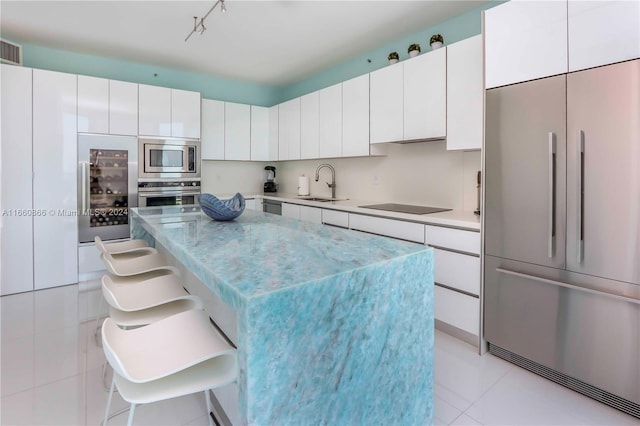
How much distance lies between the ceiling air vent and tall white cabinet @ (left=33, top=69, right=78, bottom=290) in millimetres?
248

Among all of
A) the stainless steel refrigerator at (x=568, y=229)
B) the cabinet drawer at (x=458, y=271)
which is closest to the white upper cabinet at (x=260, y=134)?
the cabinet drawer at (x=458, y=271)

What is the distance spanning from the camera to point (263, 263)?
1.23 m

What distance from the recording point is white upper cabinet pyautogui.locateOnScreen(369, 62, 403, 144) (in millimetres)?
3238

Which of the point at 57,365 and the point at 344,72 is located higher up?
the point at 344,72

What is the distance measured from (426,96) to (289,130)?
2.39 metres

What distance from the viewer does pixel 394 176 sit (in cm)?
381

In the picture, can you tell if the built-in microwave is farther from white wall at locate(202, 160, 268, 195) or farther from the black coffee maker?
the black coffee maker

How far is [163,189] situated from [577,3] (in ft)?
14.0

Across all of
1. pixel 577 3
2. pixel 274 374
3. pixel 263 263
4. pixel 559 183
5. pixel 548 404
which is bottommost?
pixel 548 404

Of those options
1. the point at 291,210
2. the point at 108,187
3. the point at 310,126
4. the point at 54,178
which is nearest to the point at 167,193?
the point at 108,187

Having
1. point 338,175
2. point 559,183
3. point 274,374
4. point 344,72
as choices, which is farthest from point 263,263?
point 344,72

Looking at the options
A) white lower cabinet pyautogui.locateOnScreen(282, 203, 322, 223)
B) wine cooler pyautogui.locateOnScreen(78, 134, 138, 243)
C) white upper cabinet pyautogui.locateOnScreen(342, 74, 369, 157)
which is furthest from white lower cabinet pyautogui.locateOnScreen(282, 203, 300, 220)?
wine cooler pyautogui.locateOnScreen(78, 134, 138, 243)

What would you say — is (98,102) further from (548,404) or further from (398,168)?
(548,404)

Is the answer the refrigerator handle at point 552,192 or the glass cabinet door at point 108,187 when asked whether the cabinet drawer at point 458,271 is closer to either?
the refrigerator handle at point 552,192
